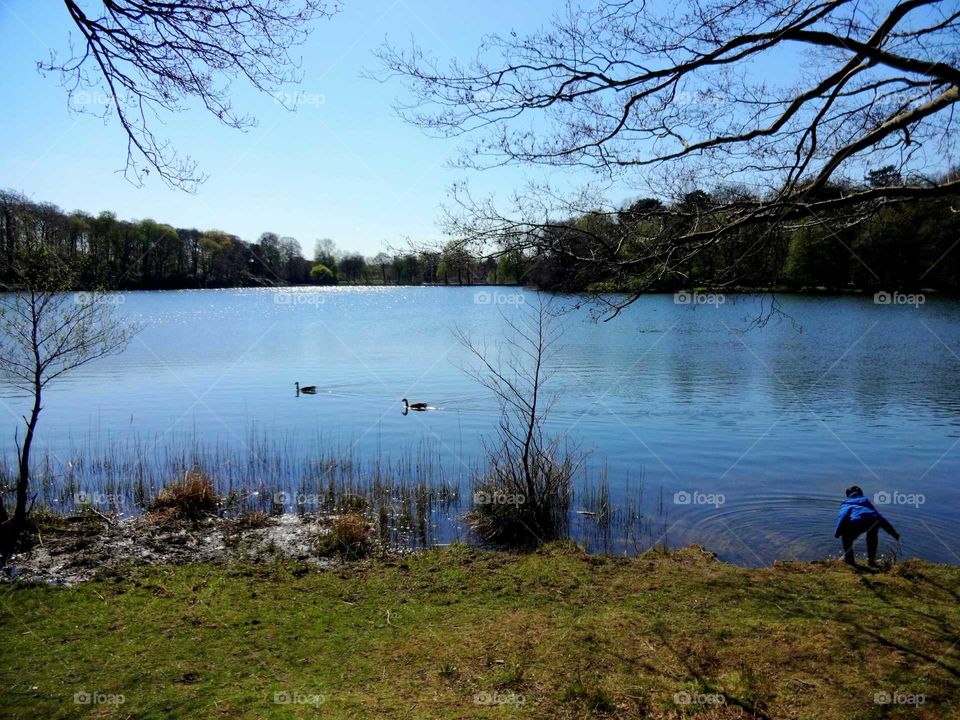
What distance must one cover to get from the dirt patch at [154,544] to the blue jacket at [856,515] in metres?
6.44

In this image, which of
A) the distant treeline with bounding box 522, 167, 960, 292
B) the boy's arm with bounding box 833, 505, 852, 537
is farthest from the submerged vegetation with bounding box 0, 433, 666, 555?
the distant treeline with bounding box 522, 167, 960, 292

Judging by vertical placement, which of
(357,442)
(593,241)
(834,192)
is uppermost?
(834,192)

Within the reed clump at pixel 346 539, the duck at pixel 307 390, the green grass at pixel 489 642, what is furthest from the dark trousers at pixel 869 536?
the duck at pixel 307 390

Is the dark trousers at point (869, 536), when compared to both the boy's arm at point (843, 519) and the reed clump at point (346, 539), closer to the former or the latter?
the boy's arm at point (843, 519)

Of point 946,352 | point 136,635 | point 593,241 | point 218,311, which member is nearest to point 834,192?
point 593,241

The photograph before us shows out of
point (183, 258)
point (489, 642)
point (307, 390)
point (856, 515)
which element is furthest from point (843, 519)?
point (183, 258)

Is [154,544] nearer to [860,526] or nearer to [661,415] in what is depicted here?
[860,526]

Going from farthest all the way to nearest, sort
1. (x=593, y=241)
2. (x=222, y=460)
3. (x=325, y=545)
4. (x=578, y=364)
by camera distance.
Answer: (x=578, y=364)
(x=222, y=460)
(x=325, y=545)
(x=593, y=241)

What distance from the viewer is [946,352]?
2856cm

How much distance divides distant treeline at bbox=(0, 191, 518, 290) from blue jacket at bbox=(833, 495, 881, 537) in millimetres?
5518

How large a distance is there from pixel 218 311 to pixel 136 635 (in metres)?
66.0

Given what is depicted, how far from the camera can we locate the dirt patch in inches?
295

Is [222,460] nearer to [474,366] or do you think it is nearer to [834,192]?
[834,192]

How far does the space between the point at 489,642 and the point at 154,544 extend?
528cm
